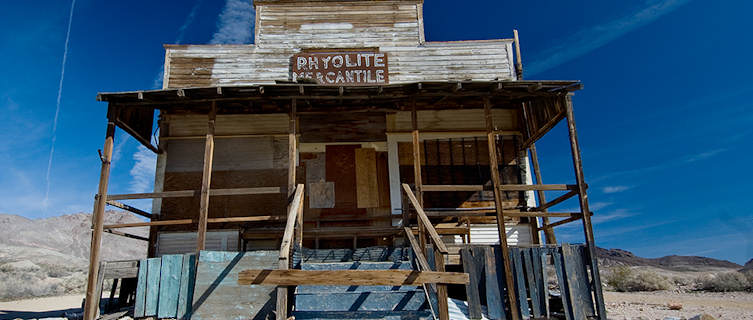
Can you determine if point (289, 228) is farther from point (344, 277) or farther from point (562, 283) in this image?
point (562, 283)

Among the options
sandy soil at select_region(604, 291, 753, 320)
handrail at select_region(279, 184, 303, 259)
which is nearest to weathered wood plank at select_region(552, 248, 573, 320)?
sandy soil at select_region(604, 291, 753, 320)

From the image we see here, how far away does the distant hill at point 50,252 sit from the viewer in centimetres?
1931

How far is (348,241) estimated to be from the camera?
1158cm

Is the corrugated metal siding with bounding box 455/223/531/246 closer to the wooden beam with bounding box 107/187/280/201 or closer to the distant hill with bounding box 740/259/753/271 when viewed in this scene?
the wooden beam with bounding box 107/187/280/201

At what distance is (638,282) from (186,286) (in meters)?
19.0

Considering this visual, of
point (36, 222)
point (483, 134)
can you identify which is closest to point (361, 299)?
point (483, 134)

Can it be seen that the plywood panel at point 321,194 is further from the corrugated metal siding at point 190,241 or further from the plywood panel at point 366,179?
the corrugated metal siding at point 190,241

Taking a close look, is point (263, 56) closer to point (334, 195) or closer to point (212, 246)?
point (334, 195)

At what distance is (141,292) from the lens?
794cm

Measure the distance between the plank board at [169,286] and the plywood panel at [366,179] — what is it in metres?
4.95

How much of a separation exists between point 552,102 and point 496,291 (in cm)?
467

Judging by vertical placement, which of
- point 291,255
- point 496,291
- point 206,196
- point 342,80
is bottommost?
point 496,291

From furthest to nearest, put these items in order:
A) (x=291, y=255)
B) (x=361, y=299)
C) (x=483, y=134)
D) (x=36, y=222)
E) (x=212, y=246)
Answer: (x=36, y=222)
(x=483, y=134)
(x=212, y=246)
(x=291, y=255)
(x=361, y=299)

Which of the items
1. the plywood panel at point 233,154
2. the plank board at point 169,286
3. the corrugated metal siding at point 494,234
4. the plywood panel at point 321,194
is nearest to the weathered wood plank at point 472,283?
the corrugated metal siding at point 494,234
